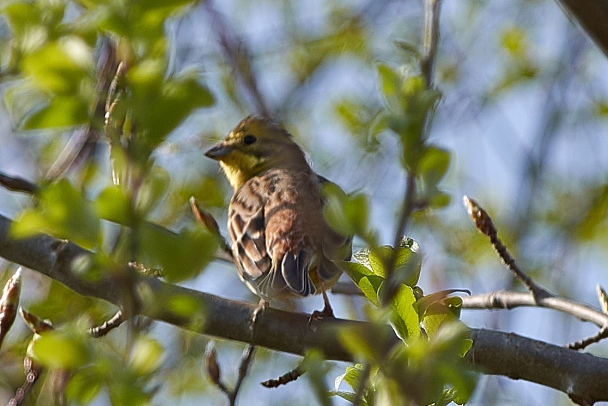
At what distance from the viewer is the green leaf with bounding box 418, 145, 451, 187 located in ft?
4.94

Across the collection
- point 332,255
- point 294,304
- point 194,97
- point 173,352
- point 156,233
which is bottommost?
point 173,352

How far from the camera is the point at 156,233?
1345mm

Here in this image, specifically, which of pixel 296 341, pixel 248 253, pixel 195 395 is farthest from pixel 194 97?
pixel 195 395

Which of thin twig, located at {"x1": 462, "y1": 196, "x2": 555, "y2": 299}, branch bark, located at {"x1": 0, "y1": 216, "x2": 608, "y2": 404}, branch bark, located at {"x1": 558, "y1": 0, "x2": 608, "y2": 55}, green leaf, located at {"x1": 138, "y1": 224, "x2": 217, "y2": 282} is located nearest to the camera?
green leaf, located at {"x1": 138, "y1": 224, "x2": 217, "y2": 282}

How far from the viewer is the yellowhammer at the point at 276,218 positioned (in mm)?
4254

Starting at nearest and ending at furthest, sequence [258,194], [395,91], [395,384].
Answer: [395,384] → [395,91] → [258,194]

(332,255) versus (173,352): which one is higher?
(332,255)

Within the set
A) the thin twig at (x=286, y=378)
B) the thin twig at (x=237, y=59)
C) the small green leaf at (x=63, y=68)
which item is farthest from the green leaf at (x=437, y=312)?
the thin twig at (x=237, y=59)

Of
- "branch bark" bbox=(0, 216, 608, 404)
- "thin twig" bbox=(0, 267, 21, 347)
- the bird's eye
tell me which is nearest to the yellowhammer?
the bird's eye

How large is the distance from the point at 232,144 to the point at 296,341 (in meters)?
2.98

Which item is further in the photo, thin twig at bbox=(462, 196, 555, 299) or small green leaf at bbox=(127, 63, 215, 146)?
thin twig at bbox=(462, 196, 555, 299)

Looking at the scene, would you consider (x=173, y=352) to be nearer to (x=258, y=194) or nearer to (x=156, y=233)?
(x=258, y=194)

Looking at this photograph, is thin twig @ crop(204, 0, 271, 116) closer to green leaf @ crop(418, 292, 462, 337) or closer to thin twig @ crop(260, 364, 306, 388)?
thin twig @ crop(260, 364, 306, 388)

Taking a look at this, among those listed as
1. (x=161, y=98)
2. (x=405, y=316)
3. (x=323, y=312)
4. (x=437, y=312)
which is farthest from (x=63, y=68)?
(x=323, y=312)
